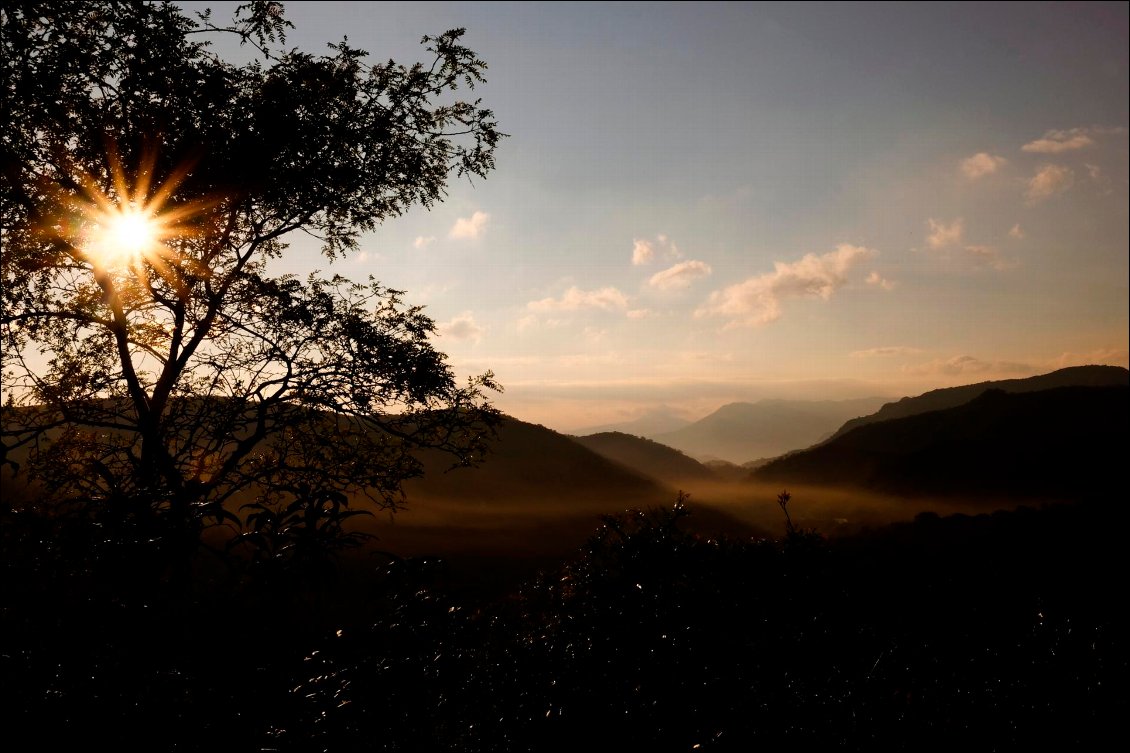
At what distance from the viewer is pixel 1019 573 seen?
1019 centimetres

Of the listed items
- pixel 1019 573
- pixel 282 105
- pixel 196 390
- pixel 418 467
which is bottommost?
pixel 1019 573

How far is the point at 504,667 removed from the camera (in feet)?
23.1

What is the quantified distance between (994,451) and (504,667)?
59.5 metres

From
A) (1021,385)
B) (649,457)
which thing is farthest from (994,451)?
(1021,385)

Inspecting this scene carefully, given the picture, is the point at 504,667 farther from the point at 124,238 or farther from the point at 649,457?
the point at 649,457

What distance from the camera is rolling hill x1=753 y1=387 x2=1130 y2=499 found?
44.7m

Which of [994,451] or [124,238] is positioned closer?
[124,238]

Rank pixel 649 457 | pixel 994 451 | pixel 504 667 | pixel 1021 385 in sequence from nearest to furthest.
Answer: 1. pixel 504 667
2. pixel 994 451
3. pixel 649 457
4. pixel 1021 385

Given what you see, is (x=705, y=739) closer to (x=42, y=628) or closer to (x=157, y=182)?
(x=42, y=628)

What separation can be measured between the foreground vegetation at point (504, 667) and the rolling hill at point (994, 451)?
39571mm

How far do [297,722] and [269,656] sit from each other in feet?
2.45

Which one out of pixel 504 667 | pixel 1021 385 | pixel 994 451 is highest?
pixel 1021 385

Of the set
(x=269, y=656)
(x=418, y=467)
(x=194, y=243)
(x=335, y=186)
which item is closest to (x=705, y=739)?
(x=269, y=656)

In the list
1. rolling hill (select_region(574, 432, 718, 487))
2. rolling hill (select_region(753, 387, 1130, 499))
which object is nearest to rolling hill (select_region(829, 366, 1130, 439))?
rolling hill (select_region(753, 387, 1130, 499))
